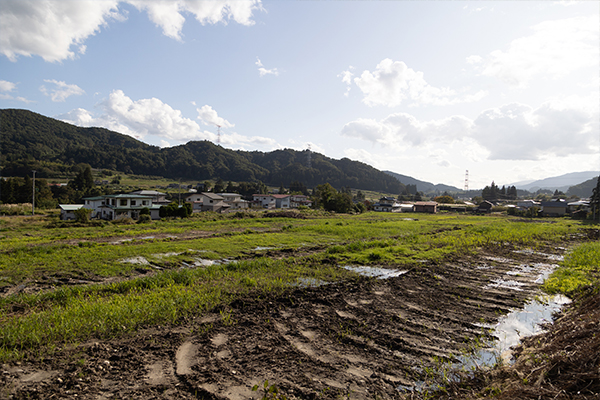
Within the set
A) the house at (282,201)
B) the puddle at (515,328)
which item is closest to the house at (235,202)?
the house at (282,201)

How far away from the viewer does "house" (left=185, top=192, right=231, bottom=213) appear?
64.2m

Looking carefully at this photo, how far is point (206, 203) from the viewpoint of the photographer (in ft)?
217

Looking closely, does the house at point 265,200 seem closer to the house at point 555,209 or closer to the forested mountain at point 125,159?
the forested mountain at point 125,159

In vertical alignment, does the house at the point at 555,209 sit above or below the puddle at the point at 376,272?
above

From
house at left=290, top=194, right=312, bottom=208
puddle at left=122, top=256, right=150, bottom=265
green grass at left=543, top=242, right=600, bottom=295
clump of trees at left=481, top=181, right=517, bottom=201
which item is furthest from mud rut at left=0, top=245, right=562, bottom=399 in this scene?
clump of trees at left=481, top=181, right=517, bottom=201

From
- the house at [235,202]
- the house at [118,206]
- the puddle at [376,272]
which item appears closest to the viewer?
the puddle at [376,272]

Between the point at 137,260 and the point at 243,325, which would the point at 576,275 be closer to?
the point at 243,325

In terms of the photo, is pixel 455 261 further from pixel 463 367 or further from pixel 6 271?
pixel 6 271

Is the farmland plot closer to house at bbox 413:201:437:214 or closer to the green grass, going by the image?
the green grass

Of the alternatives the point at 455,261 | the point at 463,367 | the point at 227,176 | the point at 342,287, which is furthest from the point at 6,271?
the point at 227,176

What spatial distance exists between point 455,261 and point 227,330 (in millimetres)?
12762

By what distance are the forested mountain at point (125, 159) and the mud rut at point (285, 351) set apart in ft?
373

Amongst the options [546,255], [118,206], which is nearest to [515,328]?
[546,255]

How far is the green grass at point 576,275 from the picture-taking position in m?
9.59
